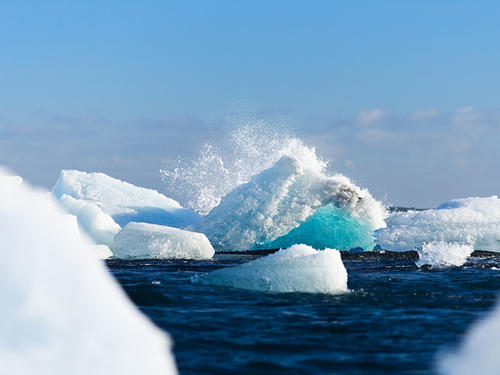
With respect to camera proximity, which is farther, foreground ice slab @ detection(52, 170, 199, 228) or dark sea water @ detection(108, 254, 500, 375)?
foreground ice slab @ detection(52, 170, 199, 228)

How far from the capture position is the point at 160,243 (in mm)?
20406

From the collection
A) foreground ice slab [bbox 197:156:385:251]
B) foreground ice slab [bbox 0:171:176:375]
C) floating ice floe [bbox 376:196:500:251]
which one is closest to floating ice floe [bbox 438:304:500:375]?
foreground ice slab [bbox 0:171:176:375]

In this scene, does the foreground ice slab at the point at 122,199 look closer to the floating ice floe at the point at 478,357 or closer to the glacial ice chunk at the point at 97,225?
the glacial ice chunk at the point at 97,225

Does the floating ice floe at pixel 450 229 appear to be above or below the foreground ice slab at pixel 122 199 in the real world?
below

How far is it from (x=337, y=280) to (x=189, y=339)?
4742mm

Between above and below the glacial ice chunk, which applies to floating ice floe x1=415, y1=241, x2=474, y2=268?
below

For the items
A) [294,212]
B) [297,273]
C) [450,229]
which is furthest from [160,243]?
[450,229]

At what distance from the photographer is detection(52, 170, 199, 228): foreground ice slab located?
2692 cm

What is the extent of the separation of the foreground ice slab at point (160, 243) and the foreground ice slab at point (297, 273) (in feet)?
24.6

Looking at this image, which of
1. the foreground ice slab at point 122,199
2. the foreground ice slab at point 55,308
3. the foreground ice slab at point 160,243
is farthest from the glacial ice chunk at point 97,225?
the foreground ice slab at point 55,308

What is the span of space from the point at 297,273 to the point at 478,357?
593 cm

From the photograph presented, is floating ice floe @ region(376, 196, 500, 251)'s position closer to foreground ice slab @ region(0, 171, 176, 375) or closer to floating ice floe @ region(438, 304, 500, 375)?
floating ice floe @ region(438, 304, 500, 375)

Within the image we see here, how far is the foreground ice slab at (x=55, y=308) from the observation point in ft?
19.8

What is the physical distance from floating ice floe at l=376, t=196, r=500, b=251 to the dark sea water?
5.51m
